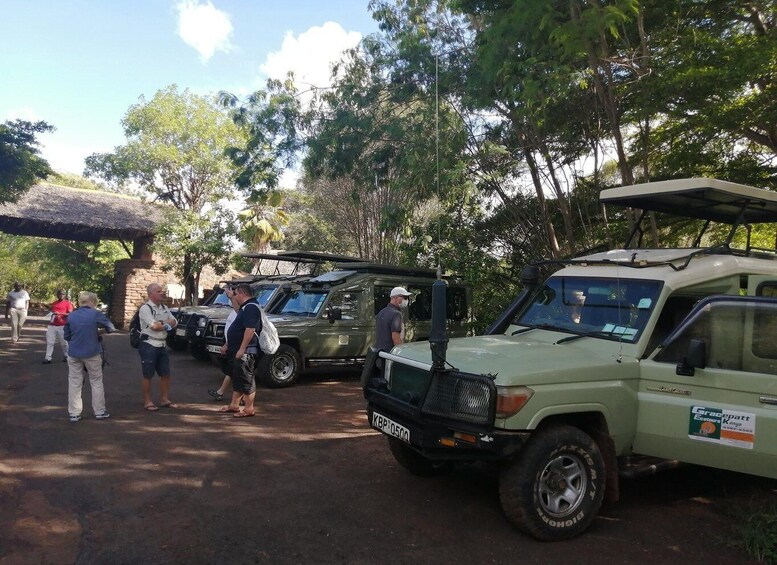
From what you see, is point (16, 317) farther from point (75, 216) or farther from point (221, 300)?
point (75, 216)

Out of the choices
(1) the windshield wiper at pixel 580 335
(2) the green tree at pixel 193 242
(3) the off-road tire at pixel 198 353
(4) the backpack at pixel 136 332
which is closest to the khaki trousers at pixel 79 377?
(4) the backpack at pixel 136 332

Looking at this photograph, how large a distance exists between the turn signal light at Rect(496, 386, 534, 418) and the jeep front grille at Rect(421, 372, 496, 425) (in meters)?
0.05

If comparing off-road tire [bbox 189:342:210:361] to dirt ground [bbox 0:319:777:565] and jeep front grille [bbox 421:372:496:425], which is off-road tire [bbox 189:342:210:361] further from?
jeep front grille [bbox 421:372:496:425]

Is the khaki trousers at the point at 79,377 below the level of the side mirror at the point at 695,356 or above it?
below

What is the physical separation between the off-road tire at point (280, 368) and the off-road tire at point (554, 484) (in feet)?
20.7

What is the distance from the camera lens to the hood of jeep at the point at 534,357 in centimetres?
405

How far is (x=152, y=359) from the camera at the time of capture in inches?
300

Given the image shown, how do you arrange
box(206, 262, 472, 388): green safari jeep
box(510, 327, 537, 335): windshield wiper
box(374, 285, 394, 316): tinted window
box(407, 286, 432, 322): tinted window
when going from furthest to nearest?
box(407, 286, 432, 322): tinted window < box(374, 285, 394, 316): tinted window < box(206, 262, 472, 388): green safari jeep < box(510, 327, 537, 335): windshield wiper

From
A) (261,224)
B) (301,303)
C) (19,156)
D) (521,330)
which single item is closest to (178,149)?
(261,224)

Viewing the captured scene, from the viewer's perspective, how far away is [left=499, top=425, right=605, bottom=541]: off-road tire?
155 inches

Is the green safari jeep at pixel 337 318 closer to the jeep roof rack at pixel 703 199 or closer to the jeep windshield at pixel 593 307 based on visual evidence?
the jeep windshield at pixel 593 307

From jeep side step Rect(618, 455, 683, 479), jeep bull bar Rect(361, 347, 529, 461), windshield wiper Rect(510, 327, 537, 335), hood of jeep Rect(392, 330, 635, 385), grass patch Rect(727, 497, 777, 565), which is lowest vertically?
grass patch Rect(727, 497, 777, 565)

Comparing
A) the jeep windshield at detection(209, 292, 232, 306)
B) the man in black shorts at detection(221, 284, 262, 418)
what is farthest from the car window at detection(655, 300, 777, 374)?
the jeep windshield at detection(209, 292, 232, 306)

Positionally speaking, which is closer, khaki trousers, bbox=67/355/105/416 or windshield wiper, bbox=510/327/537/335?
windshield wiper, bbox=510/327/537/335
